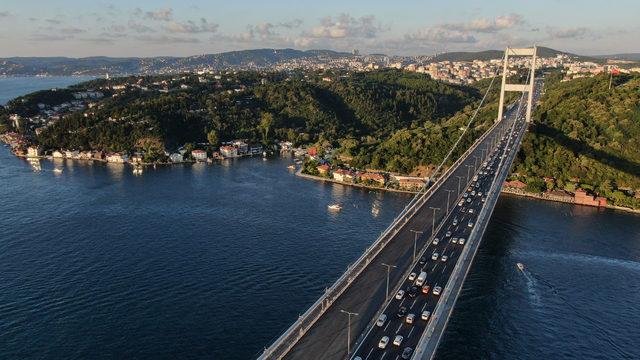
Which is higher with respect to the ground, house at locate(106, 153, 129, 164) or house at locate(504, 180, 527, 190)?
house at locate(504, 180, 527, 190)

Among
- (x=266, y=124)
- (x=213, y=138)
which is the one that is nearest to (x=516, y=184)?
(x=213, y=138)

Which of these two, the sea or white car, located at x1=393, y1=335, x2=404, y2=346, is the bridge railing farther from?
the sea

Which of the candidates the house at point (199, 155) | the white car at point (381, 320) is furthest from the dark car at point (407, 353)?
the house at point (199, 155)

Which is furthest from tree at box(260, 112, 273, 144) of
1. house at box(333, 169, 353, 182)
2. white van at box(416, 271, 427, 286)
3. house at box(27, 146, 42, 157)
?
white van at box(416, 271, 427, 286)

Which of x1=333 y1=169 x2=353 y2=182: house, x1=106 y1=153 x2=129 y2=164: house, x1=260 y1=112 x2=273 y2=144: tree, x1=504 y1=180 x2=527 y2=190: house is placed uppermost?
x1=260 y1=112 x2=273 y2=144: tree

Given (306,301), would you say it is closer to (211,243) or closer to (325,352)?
(325,352)

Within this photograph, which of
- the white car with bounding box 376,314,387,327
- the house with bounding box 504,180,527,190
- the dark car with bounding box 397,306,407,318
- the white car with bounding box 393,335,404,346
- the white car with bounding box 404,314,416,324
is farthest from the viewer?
the house with bounding box 504,180,527,190

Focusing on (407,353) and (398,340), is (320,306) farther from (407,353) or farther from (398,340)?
(407,353)
